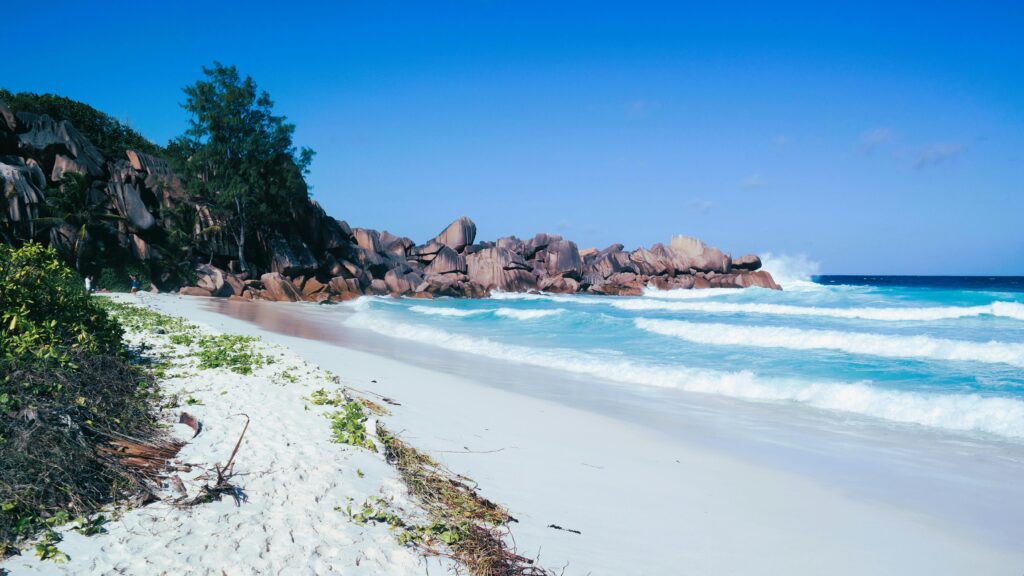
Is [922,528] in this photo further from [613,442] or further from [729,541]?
[613,442]

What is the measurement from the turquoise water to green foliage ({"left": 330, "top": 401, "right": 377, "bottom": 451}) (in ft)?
22.9

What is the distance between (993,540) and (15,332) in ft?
31.0

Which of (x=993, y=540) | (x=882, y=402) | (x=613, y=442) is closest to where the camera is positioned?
(x=993, y=540)

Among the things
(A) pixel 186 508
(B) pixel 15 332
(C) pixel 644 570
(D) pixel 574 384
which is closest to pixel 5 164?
(B) pixel 15 332

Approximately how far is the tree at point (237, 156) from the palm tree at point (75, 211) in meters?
6.34

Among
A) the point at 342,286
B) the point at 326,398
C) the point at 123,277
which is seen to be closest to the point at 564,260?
the point at 342,286

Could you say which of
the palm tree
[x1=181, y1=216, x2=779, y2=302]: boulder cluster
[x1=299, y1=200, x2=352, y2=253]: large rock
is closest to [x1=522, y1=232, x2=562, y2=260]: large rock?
[x1=181, y1=216, x2=779, y2=302]: boulder cluster

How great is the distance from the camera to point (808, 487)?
18.8ft

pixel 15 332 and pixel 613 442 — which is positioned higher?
pixel 15 332

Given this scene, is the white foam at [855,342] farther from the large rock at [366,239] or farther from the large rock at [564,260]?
the large rock at [564,260]

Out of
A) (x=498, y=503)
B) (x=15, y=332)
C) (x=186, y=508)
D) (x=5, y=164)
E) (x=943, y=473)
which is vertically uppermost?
(x=5, y=164)

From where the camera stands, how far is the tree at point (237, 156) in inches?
1436

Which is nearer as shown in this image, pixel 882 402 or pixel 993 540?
pixel 993 540

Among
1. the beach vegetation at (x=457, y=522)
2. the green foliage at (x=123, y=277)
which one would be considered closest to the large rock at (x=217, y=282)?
the green foliage at (x=123, y=277)
